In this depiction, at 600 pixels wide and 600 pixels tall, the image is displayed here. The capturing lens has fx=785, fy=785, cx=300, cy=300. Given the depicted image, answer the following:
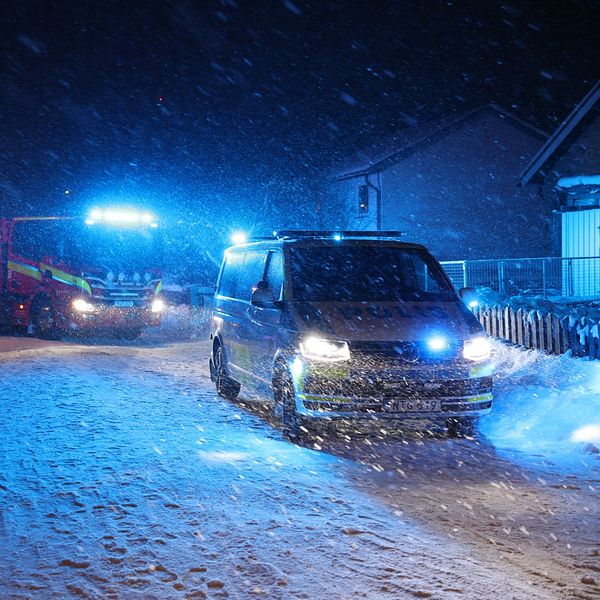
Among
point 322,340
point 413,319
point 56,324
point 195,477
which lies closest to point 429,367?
point 413,319

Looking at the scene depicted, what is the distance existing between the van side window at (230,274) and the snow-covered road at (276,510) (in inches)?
71.9

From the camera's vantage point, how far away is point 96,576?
4.32 meters

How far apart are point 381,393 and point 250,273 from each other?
10.3 ft

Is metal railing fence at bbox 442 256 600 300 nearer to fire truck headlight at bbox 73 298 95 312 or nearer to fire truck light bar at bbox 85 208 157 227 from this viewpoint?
fire truck light bar at bbox 85 208 157 227

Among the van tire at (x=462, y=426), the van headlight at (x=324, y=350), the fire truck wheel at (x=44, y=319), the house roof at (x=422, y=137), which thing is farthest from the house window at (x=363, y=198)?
the van headlight at (x=324, y=350)

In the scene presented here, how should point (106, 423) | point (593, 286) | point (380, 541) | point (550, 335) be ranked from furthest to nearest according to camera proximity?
point (593, 286) → point (550, 335) → point (106, 423) → point (380, 541)

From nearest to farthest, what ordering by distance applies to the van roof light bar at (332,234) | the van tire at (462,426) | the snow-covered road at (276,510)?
the snow-covered road at (276,510) → the van tire at (462,426) → the van roof light bar at (332,234)

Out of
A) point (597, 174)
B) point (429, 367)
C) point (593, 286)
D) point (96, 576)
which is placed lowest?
point (96, 576)

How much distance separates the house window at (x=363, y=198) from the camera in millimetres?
42000

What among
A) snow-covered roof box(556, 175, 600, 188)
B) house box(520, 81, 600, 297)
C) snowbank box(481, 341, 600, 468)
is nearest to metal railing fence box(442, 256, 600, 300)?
Result: house box(520, 81, 600, 297)

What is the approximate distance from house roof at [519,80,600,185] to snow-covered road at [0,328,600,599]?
16071 millimetres

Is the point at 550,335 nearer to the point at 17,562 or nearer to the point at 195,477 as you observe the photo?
the point at 195,477

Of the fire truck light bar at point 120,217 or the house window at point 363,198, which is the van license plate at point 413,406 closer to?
the fire truck light bar at point 120,217

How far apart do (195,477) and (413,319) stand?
2.76 meters
